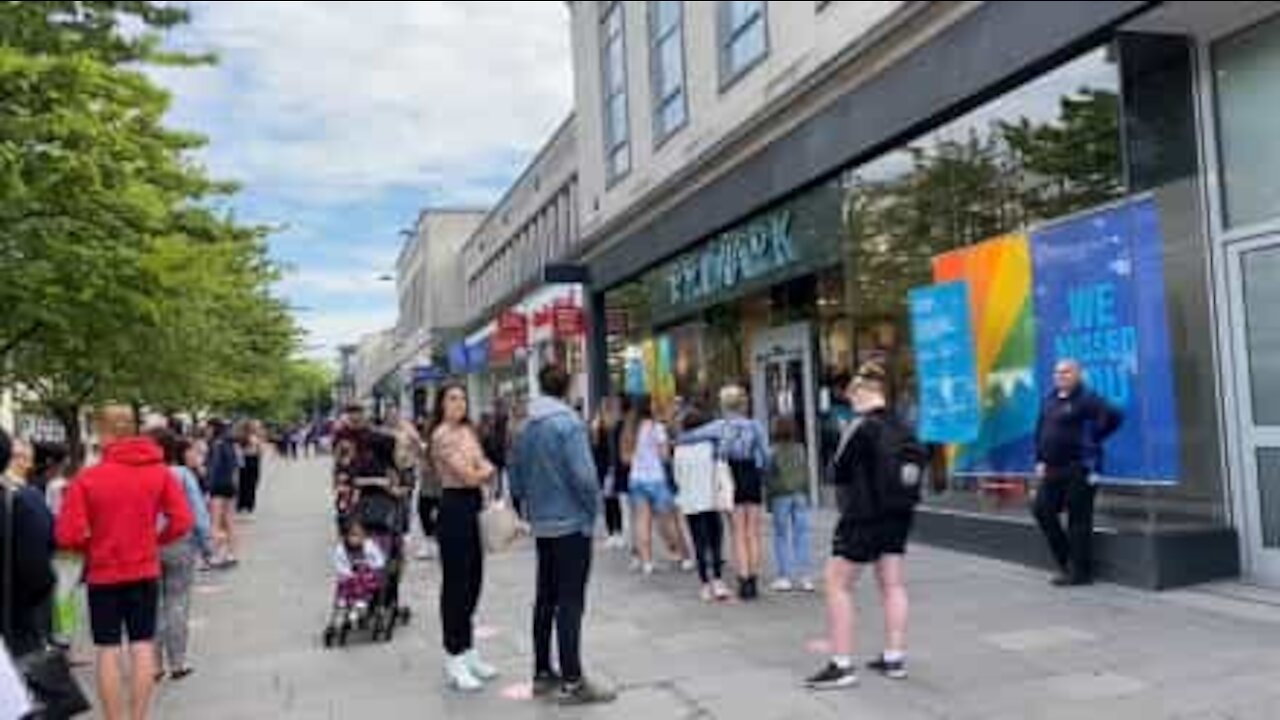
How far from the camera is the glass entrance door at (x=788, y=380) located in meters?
16.2

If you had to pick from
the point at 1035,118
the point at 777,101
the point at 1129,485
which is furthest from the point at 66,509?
the point at 777,101

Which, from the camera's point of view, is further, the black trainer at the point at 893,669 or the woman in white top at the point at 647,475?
the woman in white top at the point at 647,475

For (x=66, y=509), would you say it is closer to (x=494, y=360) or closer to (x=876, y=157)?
(x=876, y=157)

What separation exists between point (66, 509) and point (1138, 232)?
7.35 m

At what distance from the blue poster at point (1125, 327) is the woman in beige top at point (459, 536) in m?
5.02

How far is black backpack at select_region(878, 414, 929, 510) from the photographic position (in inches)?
265

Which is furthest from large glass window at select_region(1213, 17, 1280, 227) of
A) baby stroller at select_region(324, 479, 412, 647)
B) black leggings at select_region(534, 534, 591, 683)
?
baby stroller at select_region(324, 479, 412, 647)

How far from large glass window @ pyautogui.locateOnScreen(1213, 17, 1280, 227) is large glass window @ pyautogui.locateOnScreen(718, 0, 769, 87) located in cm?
670

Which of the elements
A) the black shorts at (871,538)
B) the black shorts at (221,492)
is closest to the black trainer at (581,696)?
the black shorts at (871,538)

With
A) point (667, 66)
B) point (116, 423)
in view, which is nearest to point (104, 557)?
point (116, 423)

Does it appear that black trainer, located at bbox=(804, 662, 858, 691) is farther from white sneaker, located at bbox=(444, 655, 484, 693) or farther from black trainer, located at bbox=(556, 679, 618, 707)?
white sneaker, located at bbox=(444, 655, 484, 693)

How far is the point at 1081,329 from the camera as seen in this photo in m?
10.1

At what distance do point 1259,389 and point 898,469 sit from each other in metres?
3.89

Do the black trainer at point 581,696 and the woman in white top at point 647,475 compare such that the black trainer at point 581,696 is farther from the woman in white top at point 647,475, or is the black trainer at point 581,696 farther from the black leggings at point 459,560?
the woman in white top at point 647,475
